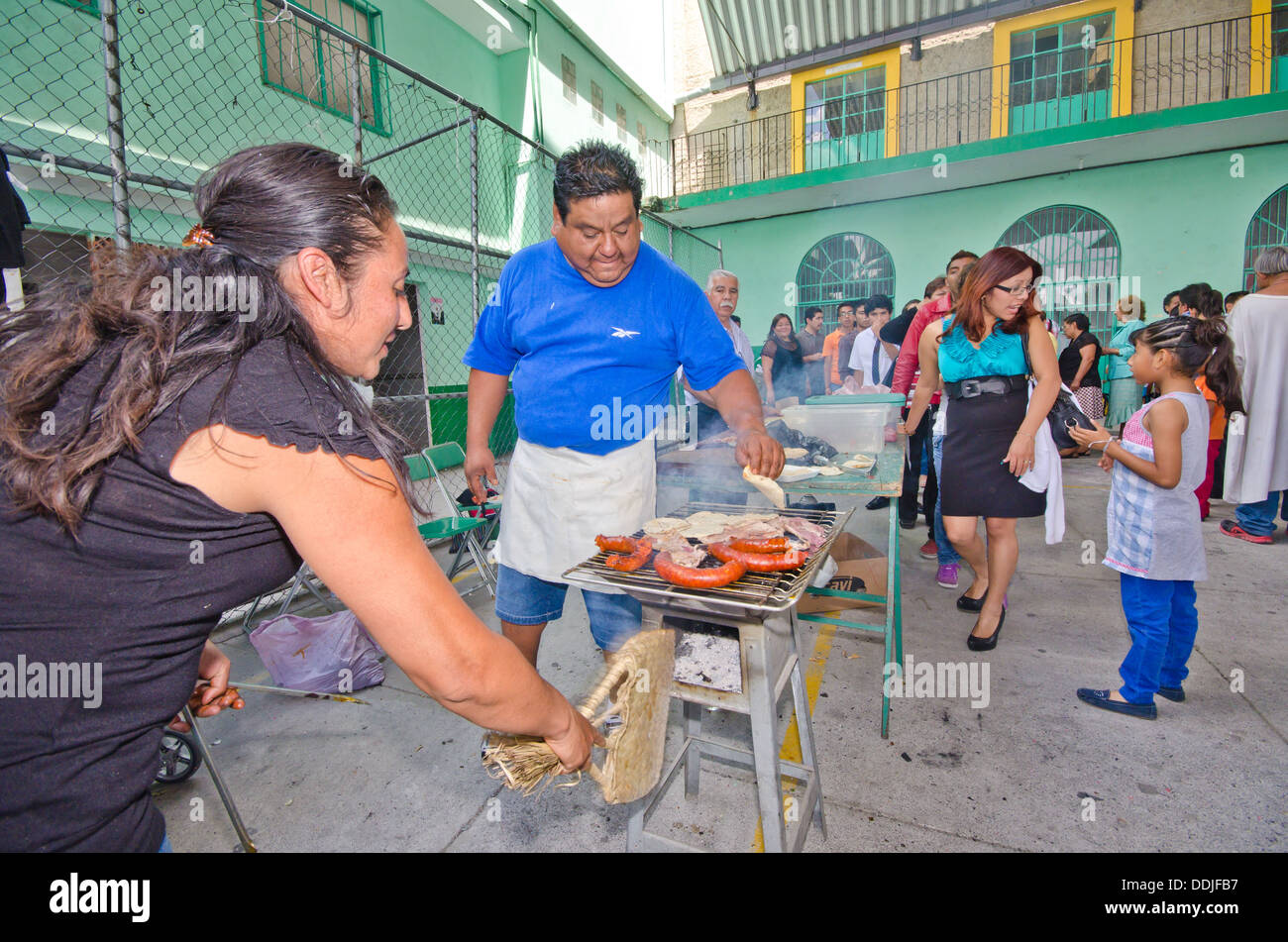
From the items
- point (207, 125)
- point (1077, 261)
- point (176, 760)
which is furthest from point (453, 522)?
point (1077, 261)

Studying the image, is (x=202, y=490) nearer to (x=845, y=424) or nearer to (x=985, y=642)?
(x=845, y=424)

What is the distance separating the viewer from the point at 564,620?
454cm

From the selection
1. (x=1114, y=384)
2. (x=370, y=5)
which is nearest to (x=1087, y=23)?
(x=1114, y=384)

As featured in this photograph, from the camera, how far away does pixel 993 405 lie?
3.54 meters

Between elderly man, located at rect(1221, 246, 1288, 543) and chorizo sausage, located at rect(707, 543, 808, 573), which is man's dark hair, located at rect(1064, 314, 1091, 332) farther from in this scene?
chorizo sausage, located at rect(707, 543, 808, 573)

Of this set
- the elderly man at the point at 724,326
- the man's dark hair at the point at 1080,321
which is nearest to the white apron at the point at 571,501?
the elderly man at the point at 724,326

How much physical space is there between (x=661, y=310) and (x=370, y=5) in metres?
8.92

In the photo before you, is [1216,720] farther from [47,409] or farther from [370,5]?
[370,5]

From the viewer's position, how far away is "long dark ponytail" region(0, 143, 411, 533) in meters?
0.85

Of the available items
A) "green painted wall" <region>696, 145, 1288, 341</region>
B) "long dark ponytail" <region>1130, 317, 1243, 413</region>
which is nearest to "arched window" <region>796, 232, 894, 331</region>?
"green painted wall" <region>696, 145, 1288, 341</region>

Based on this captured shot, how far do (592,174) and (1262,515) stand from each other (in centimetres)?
698

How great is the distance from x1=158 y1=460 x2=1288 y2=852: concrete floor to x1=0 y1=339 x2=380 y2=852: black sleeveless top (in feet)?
5.70

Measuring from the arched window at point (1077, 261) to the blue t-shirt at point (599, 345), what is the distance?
467 inches

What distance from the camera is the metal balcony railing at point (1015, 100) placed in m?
11.1
